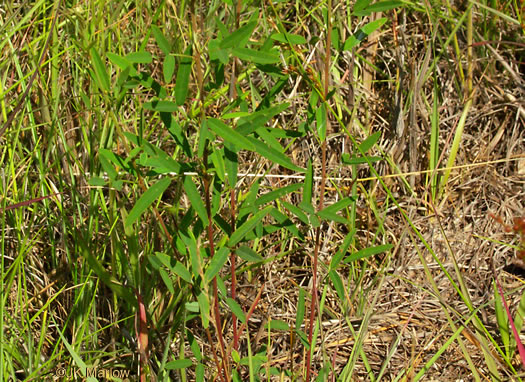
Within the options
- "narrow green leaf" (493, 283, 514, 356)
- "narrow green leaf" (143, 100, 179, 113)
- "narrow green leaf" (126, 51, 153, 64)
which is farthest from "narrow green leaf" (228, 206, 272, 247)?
"narrow green leaf" (493, 283, 514, 356)

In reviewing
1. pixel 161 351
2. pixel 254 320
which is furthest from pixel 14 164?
pixel 254 320

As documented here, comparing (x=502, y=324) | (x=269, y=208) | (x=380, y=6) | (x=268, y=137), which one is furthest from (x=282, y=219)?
(x=502, y=324)

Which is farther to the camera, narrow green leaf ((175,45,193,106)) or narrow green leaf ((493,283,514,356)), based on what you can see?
narrow green leaf ((493,283,514,356))

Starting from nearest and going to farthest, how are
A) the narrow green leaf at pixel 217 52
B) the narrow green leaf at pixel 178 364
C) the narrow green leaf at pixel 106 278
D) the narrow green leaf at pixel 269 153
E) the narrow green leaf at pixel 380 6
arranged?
the narrow green leaf at pixel 217 52 → the narrow green leaf at pixel 269 153 → the narrow green leaf at pixel 380 6 → the narrow green leaf at pixel 178 364 → the narrow green leaf at pixel 106 278

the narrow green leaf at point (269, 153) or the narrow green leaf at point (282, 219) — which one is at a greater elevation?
the narrow green leaf at point (269, 153)

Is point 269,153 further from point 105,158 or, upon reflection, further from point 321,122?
point 105,158

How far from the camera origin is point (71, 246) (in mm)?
2102

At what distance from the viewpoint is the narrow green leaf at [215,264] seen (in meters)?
1.41

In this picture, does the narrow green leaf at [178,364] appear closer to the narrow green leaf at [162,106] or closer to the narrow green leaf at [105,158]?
the narrow green leaf at [105,158]

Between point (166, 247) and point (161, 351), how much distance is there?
33 centimetres

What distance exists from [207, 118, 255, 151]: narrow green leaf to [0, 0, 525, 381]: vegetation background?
11cm

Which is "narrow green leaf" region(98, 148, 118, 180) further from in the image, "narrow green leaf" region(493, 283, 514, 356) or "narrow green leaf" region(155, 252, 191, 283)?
"narrow green leaf" region(493, 283, 514, 356)

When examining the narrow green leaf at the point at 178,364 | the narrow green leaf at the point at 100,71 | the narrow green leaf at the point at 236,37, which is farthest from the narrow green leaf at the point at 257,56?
the narrow green leaf at the point at 178,364

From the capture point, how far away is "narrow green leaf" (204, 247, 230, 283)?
1410 mm
